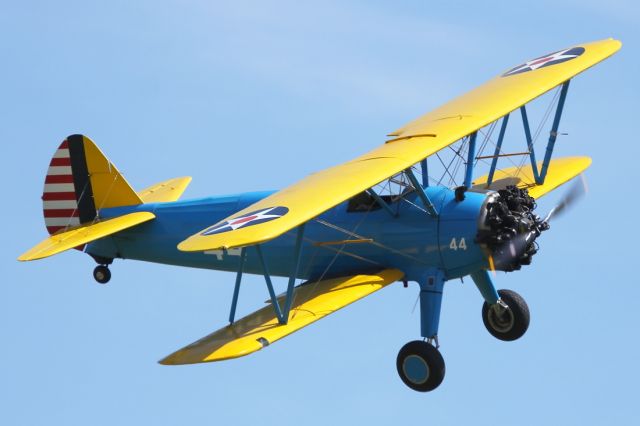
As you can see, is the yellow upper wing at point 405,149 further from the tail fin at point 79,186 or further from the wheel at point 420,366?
the tail fin at point 79,186

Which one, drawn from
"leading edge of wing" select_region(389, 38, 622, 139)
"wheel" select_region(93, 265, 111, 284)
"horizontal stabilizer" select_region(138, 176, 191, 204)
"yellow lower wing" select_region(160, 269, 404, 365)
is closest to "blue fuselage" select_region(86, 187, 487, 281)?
"yellow lower wing" select_region(160, 269, 404, 365)

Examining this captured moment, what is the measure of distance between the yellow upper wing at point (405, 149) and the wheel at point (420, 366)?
7.63 ft

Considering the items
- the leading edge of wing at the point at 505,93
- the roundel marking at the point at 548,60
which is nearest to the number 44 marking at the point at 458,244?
the leading edge of wing at the point at 505,93

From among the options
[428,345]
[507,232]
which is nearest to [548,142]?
Answer: [507,232]

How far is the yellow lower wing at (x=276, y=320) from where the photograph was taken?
52.3 feet

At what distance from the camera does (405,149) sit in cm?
1748

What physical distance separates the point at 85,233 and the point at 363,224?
4665mm

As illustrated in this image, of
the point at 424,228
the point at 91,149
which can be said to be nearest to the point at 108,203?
the point at 91,149

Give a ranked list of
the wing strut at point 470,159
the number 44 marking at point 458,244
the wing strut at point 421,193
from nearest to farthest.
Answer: the wing strut at point 421,193 → the number 44 marking at point 458,244 → the wing strut at point 470,159

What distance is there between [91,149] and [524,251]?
727 centimetres

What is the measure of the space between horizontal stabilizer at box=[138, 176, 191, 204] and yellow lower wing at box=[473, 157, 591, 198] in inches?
194

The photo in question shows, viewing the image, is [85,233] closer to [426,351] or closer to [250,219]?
[250,219]

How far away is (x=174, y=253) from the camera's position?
20.4 meters

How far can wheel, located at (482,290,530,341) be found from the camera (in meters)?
19.0
